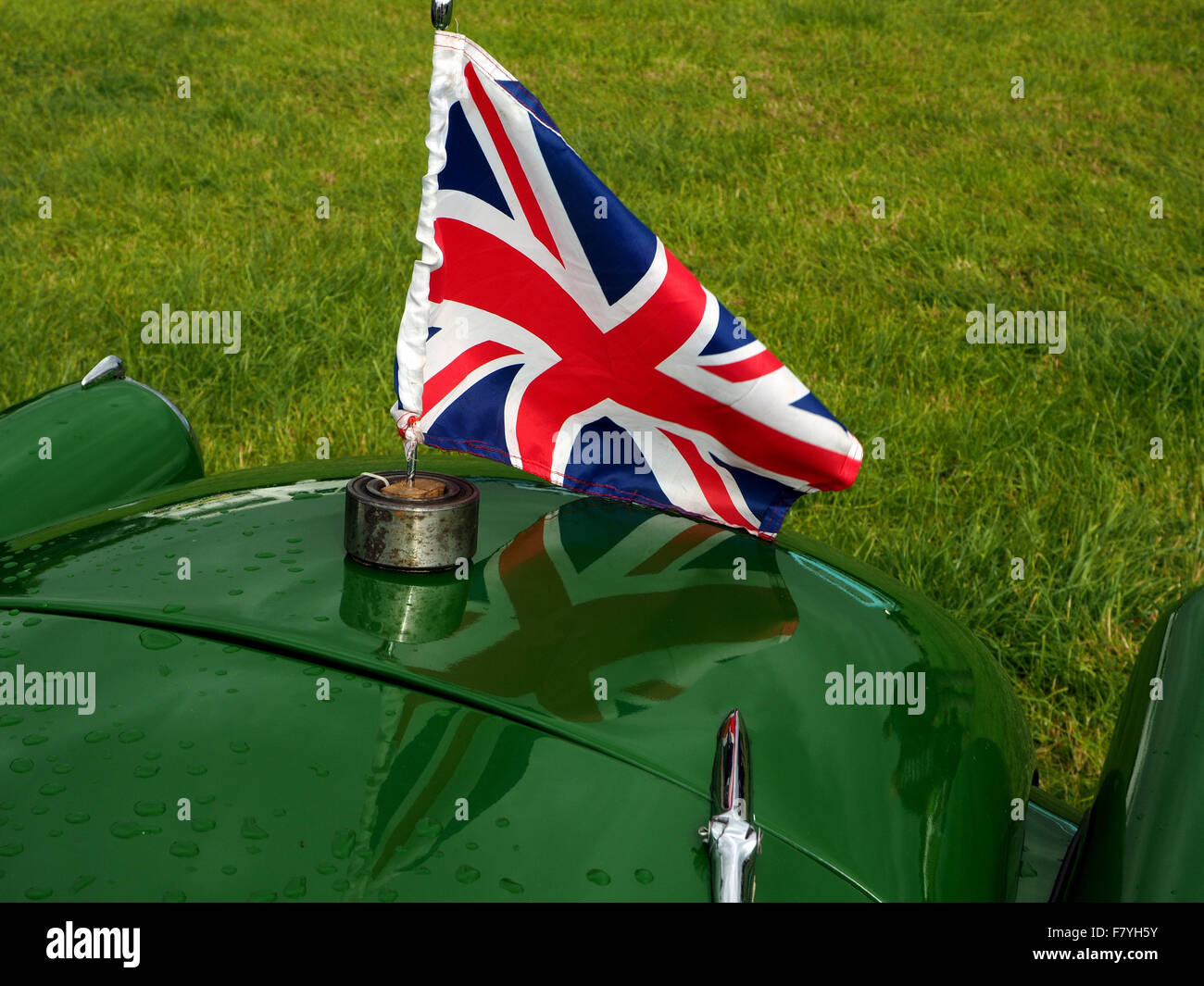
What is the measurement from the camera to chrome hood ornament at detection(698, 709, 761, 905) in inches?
48.8

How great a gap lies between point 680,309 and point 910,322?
347 centimetres

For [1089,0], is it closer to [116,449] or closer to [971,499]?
[971,499]

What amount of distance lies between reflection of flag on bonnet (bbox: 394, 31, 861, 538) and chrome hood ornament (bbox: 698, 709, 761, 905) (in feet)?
1.89

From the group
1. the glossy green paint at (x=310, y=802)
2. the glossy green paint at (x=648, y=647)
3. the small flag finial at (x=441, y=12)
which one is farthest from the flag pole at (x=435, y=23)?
the glossy green paint at (x=310, y=802)

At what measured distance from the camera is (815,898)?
1.28m

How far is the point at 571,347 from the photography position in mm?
1871

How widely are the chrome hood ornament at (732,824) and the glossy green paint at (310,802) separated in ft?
0.09

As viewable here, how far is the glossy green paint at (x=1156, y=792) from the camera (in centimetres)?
135

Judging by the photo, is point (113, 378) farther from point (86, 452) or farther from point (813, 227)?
point (813, 227)

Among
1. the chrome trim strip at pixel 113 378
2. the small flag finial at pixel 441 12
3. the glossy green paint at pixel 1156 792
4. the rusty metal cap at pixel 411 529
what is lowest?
the glossy green paint at pixel 1156 792

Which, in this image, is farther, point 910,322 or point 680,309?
point 910,322

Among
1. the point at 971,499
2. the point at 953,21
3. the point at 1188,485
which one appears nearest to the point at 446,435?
the point at 971,499

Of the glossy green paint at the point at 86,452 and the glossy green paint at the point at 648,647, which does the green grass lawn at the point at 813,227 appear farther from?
the glossy green paint at the point at 86,452
